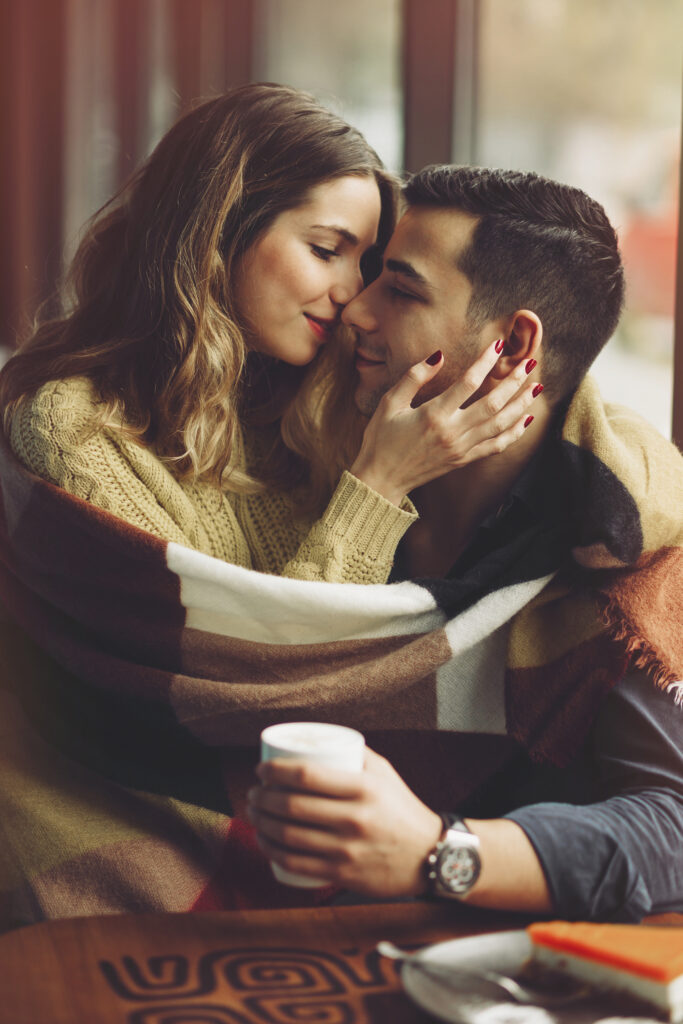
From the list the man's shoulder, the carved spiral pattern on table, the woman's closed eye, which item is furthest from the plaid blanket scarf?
the woman's closed eye

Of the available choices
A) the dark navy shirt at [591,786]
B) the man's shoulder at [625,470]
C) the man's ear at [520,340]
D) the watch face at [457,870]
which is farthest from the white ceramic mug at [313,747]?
the man's ear at [520,340]

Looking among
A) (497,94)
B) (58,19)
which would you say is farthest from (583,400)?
(58,19)

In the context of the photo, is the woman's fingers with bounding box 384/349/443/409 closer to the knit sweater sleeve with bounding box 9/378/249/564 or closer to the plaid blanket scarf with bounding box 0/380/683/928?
the plaid blanket scarf with bounding box 0/380/683/928

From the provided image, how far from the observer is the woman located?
1.43 m

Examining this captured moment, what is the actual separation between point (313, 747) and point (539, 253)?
2.73ft

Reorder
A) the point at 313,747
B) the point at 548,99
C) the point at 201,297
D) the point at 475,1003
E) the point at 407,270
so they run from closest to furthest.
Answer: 1. the point at 475,1003
2. the point at 313,747
3. the point at 407,270
4. the point at 201,297
5. the point at 548,99

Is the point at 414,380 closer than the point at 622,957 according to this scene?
No

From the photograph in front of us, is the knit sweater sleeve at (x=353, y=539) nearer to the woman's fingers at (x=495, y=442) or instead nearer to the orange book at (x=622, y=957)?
the woman's fingers at (x=495, y=442)

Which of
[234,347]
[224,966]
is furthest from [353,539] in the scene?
[224,966]

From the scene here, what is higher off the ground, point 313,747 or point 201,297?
point 201,297

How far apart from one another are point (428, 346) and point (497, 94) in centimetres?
100

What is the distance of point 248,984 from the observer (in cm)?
83

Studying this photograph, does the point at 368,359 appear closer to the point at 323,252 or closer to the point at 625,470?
the point at 323,252

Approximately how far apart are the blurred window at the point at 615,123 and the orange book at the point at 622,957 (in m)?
0.99
